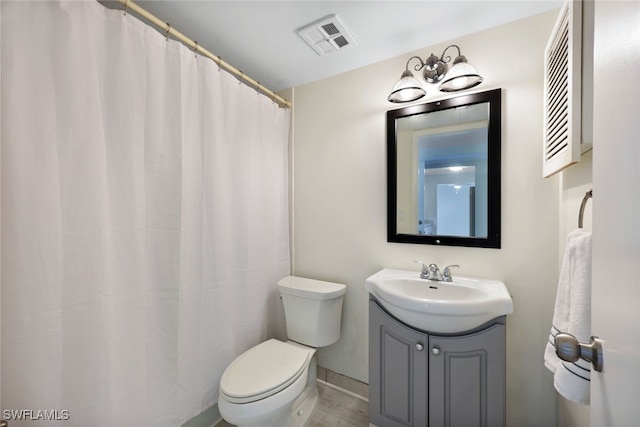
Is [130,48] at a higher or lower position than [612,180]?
higher

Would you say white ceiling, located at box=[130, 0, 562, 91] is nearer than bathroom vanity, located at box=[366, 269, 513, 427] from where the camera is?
No

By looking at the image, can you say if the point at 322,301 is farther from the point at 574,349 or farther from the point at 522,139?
the point at 522,139

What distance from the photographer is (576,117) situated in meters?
0.81

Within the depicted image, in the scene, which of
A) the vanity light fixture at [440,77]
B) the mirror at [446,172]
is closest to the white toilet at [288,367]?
the mirror at [446,172]

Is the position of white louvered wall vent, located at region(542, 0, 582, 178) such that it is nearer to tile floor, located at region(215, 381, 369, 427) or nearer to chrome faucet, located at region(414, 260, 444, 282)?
chrome faucet, located at region(414, 260, 444, 282)

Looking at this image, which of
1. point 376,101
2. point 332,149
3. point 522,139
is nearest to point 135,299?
point 332,149

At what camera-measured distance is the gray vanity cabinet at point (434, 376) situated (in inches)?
42.3

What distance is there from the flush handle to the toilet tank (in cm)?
116

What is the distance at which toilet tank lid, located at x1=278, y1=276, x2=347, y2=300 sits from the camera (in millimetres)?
1569

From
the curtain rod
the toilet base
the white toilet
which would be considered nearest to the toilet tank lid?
the white toilet

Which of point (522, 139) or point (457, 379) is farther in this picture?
point (522, 139)

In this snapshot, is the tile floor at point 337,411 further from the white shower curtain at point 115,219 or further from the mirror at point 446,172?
the mirror at point 446,172

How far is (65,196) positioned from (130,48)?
656mm

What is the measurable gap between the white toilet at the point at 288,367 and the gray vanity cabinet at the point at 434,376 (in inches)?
14.5
